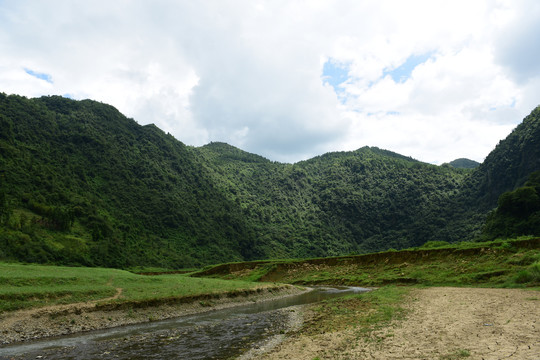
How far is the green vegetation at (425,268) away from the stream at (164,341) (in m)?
25.0

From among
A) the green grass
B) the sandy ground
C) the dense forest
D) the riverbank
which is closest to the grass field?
the green grass

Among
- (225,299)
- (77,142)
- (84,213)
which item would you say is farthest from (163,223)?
(225,299)

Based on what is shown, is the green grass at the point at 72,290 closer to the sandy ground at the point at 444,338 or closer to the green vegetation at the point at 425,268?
the sandy ground at the point at 444,338

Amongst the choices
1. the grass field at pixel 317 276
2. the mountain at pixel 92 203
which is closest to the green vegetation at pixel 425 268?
the grass field at pixel 317 276

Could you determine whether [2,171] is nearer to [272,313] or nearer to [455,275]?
[272,313]

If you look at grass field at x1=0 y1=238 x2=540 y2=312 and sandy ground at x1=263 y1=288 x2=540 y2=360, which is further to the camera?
grass field at x1=0 y1=238 x2=540 y2=312

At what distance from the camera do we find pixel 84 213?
11506 cm

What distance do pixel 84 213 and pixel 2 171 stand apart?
27.9 m

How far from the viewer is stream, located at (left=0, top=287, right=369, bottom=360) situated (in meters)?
15.6

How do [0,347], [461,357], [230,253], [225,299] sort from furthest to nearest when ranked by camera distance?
[230,253]
[225,299]
[0,347]
[461,357]

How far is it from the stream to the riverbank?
3.96 ft

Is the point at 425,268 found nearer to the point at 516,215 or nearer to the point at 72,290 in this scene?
the point at 72,290

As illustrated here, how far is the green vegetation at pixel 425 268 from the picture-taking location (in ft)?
115

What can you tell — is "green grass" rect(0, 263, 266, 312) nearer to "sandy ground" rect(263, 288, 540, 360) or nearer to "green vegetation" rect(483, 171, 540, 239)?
"sandy ground" rect(263, 288, 540, 360)
